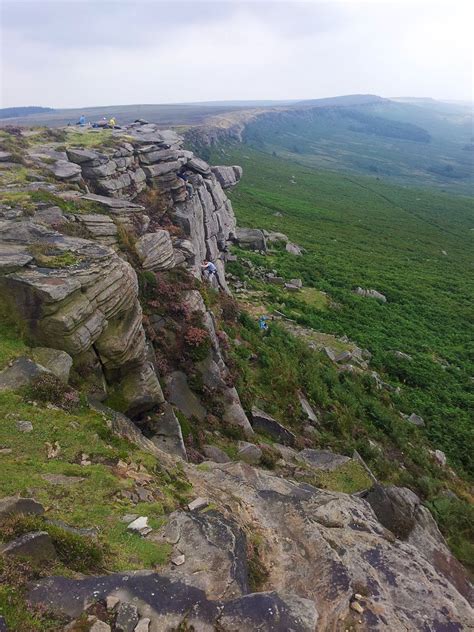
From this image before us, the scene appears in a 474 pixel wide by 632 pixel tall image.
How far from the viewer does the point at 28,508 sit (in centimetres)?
861

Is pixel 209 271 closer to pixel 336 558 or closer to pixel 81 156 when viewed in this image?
pixel 81 156

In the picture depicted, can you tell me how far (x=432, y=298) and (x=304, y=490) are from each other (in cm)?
4063

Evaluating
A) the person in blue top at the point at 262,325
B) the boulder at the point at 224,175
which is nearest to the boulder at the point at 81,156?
the person in blue top at the point at 262,325

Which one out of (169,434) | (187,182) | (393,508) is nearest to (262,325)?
(187,182)

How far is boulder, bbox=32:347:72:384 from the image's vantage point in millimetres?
13195

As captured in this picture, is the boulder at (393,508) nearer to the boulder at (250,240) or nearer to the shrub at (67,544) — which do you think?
the shrub at (67,544)

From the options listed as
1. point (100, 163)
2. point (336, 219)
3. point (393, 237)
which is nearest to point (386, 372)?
point (100, 163)

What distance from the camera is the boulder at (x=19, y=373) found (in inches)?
481

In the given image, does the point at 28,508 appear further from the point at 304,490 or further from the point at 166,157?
the point at 166,157

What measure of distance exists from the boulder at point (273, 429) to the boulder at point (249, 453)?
249 cm

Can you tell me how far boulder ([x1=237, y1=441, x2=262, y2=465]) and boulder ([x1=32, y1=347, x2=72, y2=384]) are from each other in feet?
25.3

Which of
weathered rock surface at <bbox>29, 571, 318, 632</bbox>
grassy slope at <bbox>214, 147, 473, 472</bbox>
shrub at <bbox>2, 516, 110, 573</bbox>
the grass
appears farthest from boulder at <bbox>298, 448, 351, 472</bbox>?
shrub at <bbox>2, 516, 110, 573</bbox>

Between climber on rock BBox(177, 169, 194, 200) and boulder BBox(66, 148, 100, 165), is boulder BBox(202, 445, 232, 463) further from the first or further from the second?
climber on rock BBox(177, 169, 194, 200)

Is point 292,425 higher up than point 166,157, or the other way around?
point 166,157
